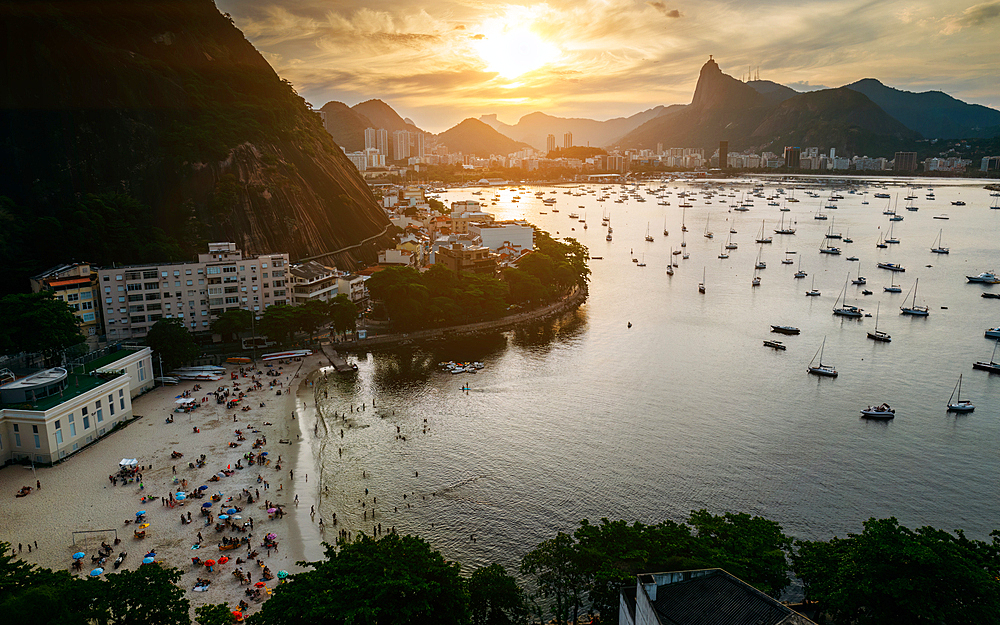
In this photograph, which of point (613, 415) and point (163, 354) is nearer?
point (613, 415)

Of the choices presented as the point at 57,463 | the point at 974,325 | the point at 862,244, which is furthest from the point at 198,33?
the point at 862,244

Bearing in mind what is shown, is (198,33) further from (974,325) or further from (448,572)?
(974,325)

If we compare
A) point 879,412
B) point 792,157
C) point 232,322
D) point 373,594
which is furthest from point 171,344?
point 792,157

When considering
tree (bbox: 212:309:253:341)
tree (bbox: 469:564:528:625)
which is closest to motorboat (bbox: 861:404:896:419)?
tree (bbox: 469:564:528:625)

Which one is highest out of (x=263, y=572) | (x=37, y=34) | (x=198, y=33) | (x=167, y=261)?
(x=198, y=33)

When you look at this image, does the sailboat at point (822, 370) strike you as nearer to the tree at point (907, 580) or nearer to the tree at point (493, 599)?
the tree at point (907, 580)

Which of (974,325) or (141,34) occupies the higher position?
(141,34)
